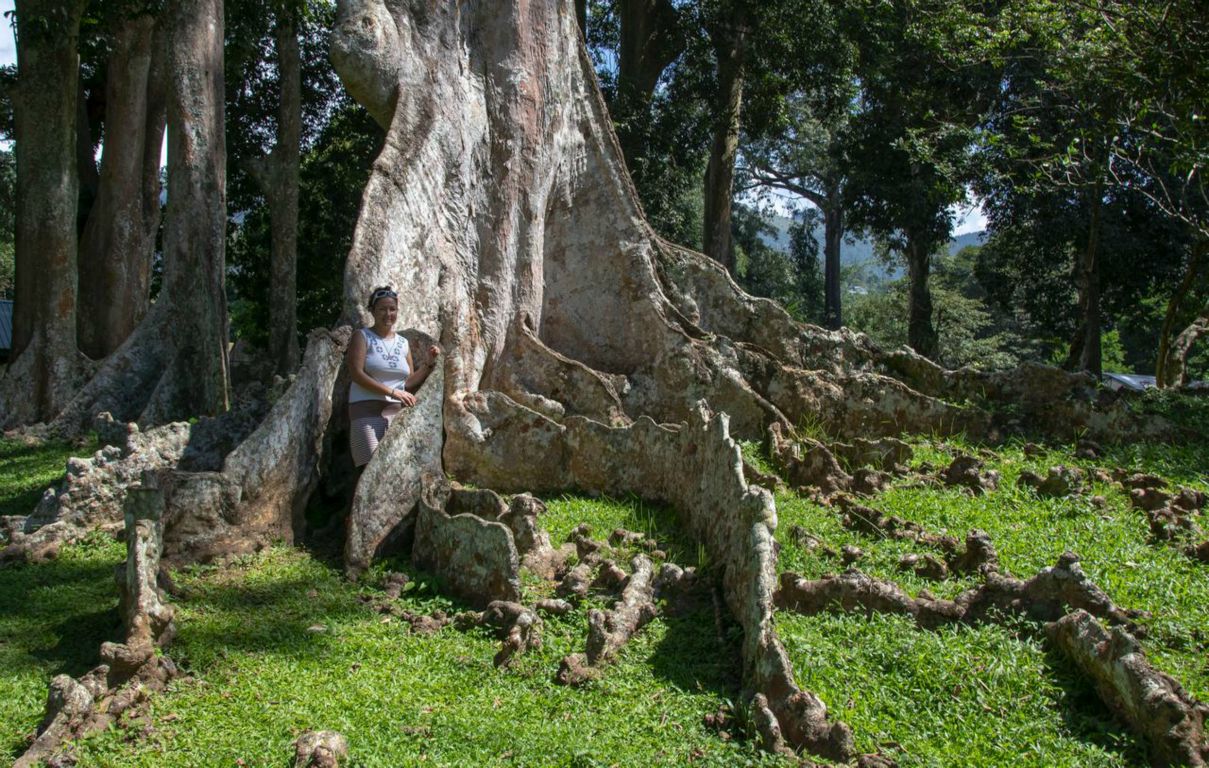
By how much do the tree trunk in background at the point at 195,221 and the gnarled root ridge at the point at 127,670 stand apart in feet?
18.5

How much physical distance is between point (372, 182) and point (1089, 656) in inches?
253

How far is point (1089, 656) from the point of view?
496cm

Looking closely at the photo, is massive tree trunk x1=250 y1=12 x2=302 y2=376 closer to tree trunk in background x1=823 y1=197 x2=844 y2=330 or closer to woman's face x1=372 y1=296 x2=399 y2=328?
woman's face x1=372 y1=296 x2=399 y2=328

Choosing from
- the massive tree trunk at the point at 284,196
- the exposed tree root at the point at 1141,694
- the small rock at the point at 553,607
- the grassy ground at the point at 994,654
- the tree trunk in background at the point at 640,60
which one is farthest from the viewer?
the tree trunk in background at the point at 640,60

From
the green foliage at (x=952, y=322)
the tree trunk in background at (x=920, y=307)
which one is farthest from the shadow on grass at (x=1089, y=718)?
the green foliage at (x=952, y=322)

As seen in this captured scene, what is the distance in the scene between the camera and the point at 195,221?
39.4 feet

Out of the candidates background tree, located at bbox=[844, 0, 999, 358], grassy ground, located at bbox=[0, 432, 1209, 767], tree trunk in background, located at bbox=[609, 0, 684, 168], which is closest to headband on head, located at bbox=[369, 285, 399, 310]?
grassy ground, located at bbox=[0, 432, 1209, 767]

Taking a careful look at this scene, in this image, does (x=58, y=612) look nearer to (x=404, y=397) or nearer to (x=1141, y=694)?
(x=404, y=397)

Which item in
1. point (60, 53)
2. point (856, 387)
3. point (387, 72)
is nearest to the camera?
point (387, 72)

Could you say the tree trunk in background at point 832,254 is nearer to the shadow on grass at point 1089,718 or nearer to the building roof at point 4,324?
the building roof at point 4,324

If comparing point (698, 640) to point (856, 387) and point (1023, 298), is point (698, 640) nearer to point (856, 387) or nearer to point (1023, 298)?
point (856, 387)

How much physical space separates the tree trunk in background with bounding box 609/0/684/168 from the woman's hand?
42.1 ft

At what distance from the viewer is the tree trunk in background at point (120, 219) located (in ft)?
56.0

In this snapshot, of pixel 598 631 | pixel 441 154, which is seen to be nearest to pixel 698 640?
pixel 598 631
